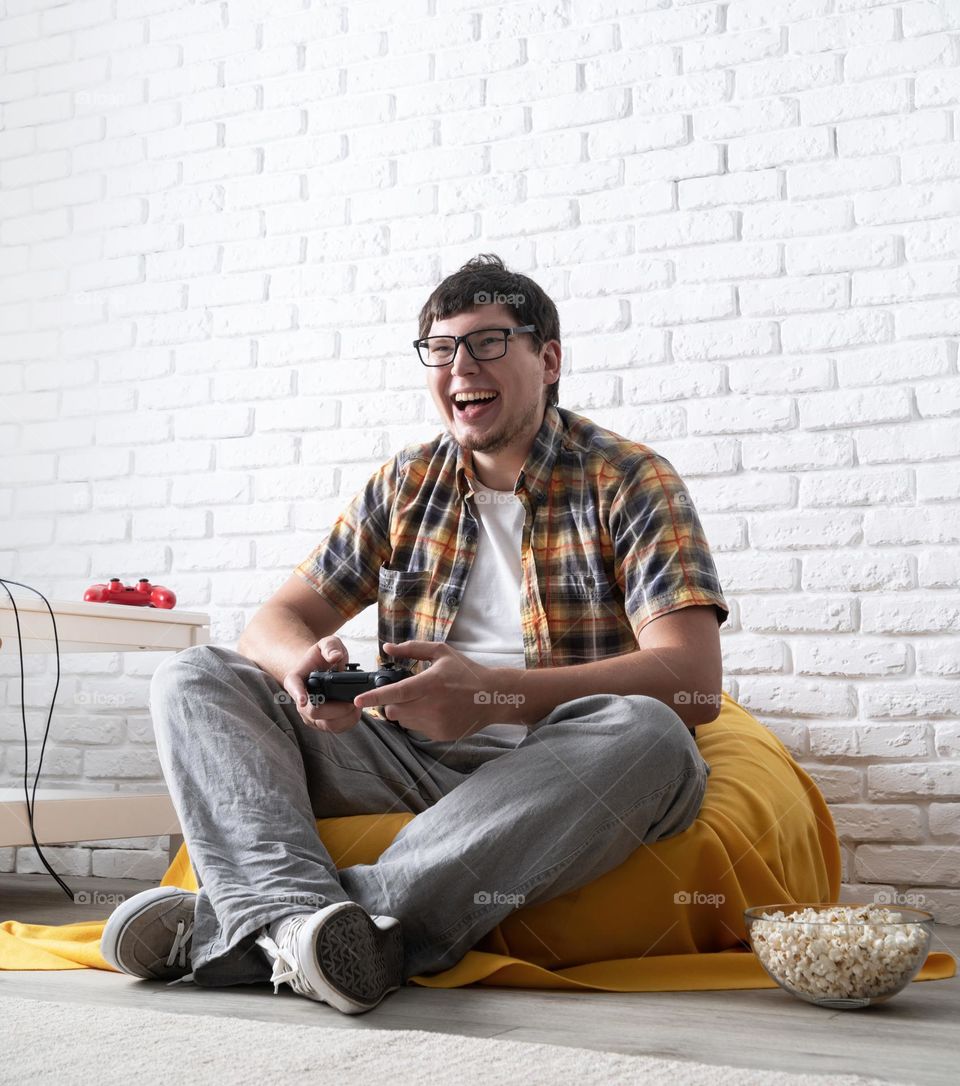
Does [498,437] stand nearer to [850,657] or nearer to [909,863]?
[850,657]

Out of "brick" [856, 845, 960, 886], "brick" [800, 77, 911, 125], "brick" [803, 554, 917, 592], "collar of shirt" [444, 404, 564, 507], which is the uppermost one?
"brick" [800, 77, 911, 125]

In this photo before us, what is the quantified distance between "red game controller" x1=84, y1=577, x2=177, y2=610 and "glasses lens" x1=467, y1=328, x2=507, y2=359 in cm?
107

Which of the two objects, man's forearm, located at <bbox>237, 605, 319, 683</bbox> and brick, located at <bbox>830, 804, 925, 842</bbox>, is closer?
man's forearm, located at <bbox>237, 605, 319, 683</bbox>

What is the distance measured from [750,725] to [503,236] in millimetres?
Answer: 1280

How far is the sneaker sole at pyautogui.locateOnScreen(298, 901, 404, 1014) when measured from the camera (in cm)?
128

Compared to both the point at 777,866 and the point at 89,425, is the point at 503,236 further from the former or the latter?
the point at 777,866

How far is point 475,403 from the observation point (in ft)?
6.59

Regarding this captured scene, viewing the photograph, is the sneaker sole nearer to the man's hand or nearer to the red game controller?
the man's hand

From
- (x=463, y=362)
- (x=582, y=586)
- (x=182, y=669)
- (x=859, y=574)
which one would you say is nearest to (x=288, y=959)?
(x=182, y=669)
